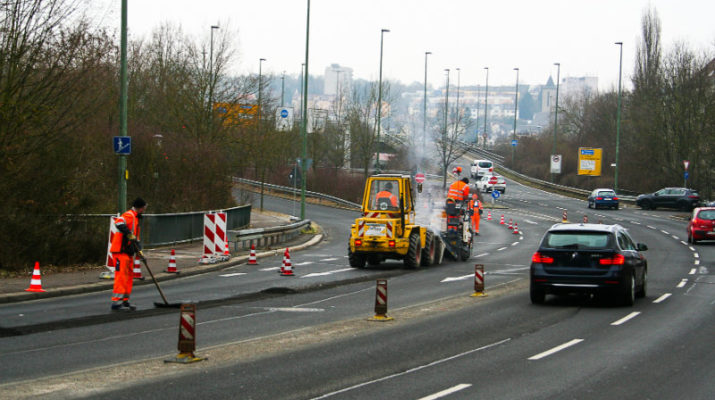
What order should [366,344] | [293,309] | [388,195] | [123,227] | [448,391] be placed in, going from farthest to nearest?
[388,195], [293,309], [123,227], [366,344], [448,391]

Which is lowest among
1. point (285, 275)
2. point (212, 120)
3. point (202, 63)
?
point (285, 275)

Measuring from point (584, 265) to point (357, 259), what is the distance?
9948 mm

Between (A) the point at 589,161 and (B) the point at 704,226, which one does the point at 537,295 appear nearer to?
(B) the point at 704,226

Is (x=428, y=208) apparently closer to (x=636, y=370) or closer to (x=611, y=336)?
(x=611, y=336)

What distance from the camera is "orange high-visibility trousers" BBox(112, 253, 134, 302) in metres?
15.9

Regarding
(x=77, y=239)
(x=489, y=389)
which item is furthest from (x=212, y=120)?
(x=489, y=389)

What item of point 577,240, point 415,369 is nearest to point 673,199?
point 577,240

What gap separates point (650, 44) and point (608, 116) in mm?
11283

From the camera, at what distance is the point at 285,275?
2392cm

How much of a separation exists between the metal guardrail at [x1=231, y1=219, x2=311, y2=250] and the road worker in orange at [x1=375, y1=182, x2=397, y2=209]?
6760 millimetres

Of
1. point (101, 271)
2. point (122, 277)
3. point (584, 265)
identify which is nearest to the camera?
point (122, 277)

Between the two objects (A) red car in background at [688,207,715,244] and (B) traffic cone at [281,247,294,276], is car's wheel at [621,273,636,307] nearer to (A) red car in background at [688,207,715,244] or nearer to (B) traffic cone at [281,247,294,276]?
(B) traffic cone at [281,247,294,276]

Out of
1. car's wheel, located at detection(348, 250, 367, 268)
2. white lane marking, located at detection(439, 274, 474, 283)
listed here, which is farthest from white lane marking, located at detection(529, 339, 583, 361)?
car's wheel, located at detection(348, 250, 367, 268)

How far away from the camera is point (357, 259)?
26078 mm
